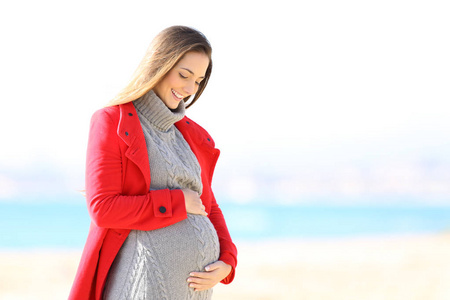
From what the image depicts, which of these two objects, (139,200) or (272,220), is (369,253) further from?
(272,220)

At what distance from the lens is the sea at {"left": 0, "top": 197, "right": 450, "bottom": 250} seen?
21703mm

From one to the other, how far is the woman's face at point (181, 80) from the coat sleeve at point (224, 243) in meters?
0.63

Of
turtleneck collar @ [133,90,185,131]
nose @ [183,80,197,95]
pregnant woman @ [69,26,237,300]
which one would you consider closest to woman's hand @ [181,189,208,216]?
pregnant woman @ [69,26,237,300]

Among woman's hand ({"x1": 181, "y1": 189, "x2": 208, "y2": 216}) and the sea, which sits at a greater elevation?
woman's hand ({"x1": 181, "y1": 189, "x2": 208, "y2": 216})

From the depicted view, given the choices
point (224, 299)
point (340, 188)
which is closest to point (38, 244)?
point (224, 299)

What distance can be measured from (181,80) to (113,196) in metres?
0.64

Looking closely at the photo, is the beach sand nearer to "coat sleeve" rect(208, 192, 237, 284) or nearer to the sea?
"coat sleeve" rect(208, 192, 237, 284)

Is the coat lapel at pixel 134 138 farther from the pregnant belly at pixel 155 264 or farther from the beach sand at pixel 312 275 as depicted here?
the beach sand at pixel 312 275

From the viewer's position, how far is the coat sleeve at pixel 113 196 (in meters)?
2.08

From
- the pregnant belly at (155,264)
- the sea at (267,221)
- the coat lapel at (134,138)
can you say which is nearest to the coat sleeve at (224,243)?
the pregnant belly at (155,264)

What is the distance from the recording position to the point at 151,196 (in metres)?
2.16

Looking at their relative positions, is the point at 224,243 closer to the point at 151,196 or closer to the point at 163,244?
the point at 163,244

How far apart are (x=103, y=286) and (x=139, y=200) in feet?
1.39

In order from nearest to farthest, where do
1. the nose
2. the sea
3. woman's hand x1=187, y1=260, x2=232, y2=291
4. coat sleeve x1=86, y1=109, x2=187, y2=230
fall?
coat sleeve x1=86, y1=109, x2=187, y2=230, woman's hand x1=187, y1=260, x2=232, y2=291, the nose, the sea
